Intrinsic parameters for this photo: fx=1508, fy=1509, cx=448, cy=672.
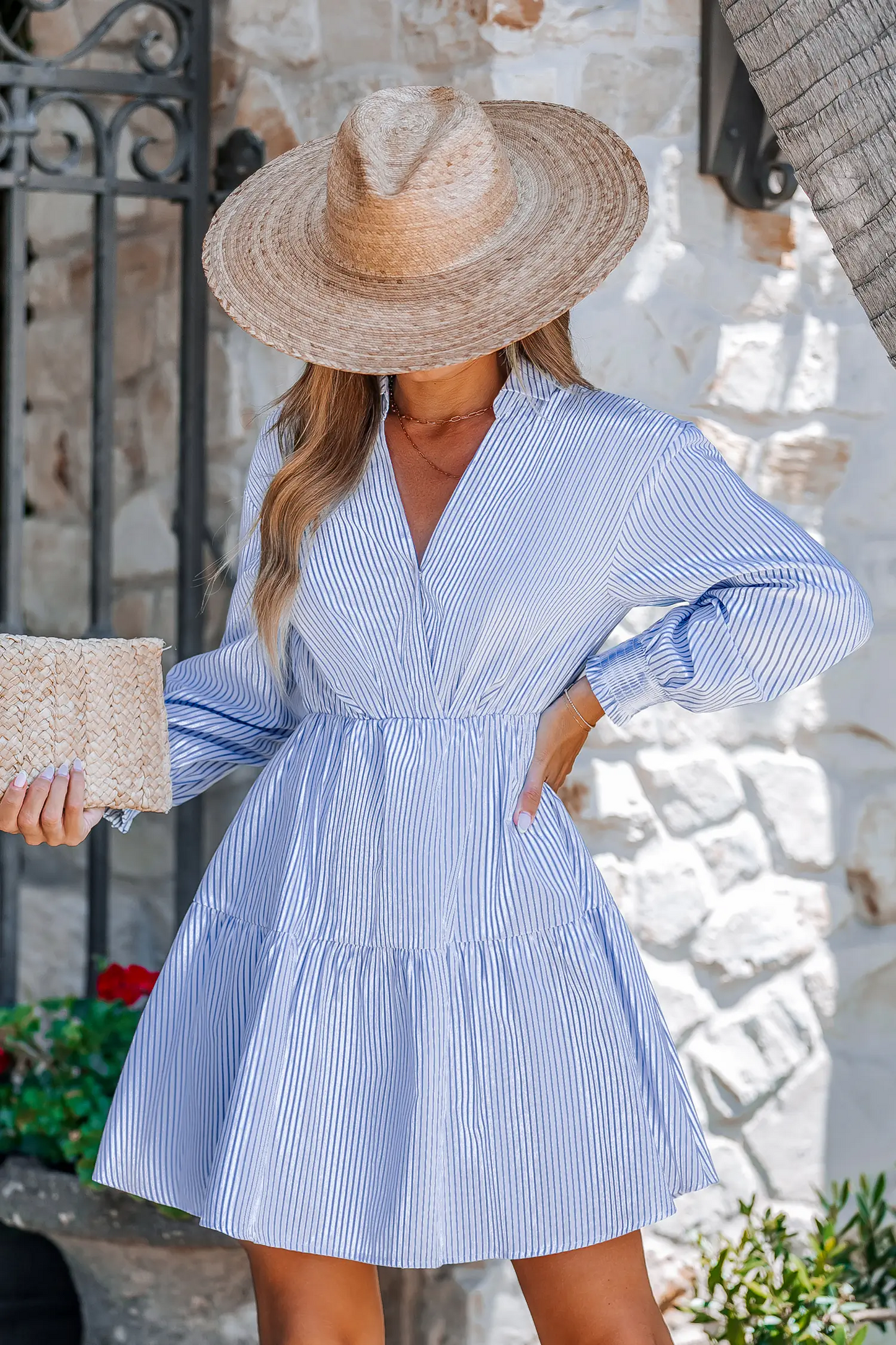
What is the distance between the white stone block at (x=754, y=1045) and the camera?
267cm

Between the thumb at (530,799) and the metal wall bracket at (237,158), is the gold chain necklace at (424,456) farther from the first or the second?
→ the metal wall bracket at (237,158)

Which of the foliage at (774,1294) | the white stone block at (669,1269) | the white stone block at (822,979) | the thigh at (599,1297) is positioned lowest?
the white stone block at (669,1269)

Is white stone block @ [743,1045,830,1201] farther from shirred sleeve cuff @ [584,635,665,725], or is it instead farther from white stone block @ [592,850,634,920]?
shirred sleeve cuff @ [584,635,665,725]

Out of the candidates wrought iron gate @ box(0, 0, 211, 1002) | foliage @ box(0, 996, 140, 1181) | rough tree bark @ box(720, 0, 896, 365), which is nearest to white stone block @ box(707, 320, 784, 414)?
wrought iron gate @ box(0, 0, 211, 1002)

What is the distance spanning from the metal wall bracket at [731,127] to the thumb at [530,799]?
1304mm

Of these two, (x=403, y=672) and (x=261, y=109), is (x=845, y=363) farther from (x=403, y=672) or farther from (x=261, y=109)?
(x=403, y=672)

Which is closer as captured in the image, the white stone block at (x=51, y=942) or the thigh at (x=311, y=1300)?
the thigh at (x=311, y=1300)

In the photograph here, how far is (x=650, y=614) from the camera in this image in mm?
2551

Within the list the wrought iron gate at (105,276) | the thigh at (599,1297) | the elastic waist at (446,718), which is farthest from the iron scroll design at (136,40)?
the thigh at (599,1297)

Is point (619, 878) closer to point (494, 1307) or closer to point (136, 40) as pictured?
point (494, 1307)

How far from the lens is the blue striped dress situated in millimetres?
1708

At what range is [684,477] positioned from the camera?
1.79 metres

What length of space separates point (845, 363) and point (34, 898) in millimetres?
1948

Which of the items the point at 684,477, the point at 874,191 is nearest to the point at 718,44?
the point at 684,477
